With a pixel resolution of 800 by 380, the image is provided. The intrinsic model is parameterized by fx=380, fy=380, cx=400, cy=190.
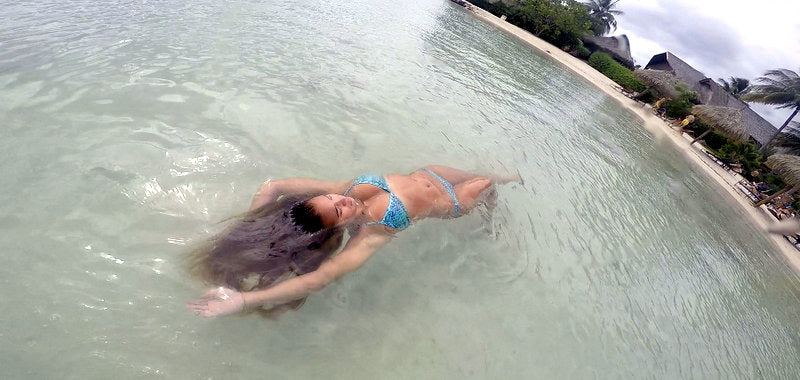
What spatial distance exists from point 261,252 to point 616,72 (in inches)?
1237

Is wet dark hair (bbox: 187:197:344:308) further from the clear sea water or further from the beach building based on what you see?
the beach building

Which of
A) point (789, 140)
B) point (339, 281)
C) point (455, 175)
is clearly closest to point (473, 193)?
point (455, 175)

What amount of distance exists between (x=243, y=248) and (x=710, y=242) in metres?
8.89

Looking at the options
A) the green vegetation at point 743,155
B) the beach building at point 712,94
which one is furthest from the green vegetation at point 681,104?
the green vegetation at point 743,155

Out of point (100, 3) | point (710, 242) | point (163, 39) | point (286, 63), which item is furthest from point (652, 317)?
point (100, 3)

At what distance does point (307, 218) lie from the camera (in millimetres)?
2826

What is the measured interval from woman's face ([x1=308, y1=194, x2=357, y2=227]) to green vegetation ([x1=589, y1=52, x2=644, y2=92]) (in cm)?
2866

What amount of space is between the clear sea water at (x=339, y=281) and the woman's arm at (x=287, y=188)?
1.34ft

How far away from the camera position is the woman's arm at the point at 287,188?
3268 mm

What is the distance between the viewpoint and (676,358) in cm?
411

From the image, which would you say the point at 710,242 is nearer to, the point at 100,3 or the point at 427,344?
the point at 427,344

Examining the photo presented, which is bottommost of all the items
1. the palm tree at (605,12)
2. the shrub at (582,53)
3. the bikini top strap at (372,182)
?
the bikini top strap at (372,182)

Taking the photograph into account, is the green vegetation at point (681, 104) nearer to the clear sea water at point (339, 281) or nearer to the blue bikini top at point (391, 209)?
the clear sea water at point (339, 281)

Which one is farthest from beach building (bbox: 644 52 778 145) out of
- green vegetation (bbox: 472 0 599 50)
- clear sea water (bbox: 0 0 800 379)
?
clear sea water (bbox: 0 0 800 379)
